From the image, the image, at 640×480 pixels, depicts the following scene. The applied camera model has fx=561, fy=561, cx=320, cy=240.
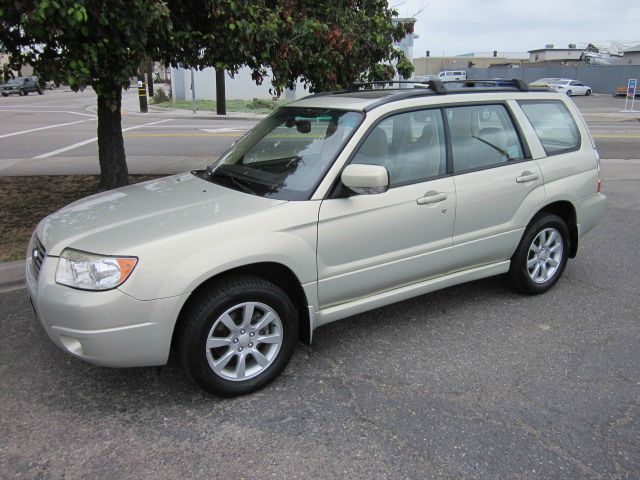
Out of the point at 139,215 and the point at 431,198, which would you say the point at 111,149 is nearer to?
the point at 139,215

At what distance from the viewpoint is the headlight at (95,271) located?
2855 mm

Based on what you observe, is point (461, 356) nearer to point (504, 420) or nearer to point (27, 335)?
point (504, 420)

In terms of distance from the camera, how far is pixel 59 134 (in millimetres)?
17781

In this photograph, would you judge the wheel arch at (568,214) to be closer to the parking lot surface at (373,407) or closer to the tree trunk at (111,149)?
the parking lot surface at (373,407)

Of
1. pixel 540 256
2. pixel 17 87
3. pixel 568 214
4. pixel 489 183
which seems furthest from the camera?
pixel 17 87

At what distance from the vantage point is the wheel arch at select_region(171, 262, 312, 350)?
3055 millimetres

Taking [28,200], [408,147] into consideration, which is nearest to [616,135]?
[408,147]

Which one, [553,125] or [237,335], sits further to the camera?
[553,125]

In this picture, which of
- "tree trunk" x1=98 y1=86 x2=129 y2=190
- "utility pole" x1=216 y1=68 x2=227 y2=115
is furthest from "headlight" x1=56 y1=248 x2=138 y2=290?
"utility pole" x1=216 y1=68 x2=227 y2=115

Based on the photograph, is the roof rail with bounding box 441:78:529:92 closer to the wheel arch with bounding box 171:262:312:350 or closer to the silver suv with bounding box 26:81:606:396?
the silver suv with bounding box 26:81:606:396

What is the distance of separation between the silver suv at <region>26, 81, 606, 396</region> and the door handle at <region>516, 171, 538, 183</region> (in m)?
0.02

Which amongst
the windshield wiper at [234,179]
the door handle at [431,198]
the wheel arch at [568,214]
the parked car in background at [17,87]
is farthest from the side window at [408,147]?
the parked car in background at [17,87]

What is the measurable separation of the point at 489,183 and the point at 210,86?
3542 cm

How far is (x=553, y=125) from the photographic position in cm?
475
